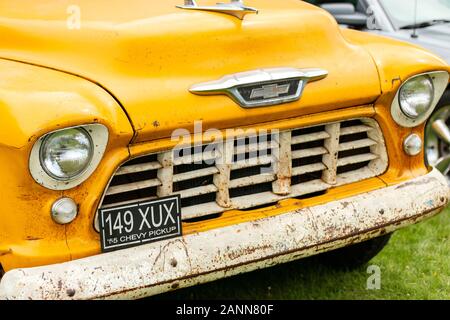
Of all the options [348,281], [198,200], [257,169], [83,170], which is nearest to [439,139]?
[348,281]

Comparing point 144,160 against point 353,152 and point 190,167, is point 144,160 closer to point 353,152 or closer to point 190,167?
point 190,167

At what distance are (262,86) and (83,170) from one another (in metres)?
0.76

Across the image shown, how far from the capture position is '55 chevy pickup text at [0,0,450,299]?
99.7 inches

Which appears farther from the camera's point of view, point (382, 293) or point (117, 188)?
point (382, 293)

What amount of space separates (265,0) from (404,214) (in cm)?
114

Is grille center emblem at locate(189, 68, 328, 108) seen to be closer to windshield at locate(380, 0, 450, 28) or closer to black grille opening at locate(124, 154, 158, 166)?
black grille opening at locate(124, 154, 158, 166)

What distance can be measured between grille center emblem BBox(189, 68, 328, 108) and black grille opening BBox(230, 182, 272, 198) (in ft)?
1.17

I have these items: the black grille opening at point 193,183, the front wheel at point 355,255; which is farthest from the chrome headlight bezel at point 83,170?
the front wheel at point 355,255

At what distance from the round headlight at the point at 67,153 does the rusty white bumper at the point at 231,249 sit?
0.30 m

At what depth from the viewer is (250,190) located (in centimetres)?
304

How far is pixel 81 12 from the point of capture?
3.08 m

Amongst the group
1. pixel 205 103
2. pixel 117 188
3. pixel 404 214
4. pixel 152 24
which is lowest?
pixel 404 214
